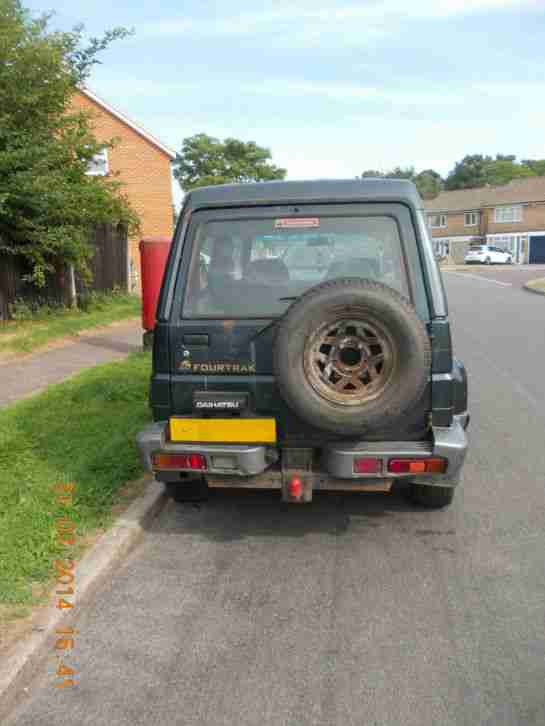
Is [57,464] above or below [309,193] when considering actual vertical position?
below

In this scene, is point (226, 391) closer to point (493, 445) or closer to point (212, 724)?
point (212, 724)

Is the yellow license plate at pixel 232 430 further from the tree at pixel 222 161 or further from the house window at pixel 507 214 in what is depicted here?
the house window at pixel 507 214

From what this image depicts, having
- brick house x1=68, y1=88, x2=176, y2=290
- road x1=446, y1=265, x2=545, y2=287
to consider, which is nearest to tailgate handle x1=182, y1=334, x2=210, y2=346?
brick house x1=68, y1=88, x2=176, y2=290

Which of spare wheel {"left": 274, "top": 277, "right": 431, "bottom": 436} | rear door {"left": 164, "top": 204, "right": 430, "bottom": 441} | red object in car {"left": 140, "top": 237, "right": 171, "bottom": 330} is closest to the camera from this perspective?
spare wheel {"left": 274, "top": 277, "right": 431, "bottom": 436}

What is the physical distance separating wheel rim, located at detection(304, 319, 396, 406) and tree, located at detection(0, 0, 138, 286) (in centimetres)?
839

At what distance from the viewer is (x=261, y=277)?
13.1 feet

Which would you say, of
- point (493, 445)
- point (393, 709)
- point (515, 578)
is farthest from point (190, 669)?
point (493, 445)

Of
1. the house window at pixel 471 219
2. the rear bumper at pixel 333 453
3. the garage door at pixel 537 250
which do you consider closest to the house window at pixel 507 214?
the garage door at pixel 537 250

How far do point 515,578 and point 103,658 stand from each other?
2.14 m

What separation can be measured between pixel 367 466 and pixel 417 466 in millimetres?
276

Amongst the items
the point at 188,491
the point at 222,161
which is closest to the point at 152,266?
the point at 188,491

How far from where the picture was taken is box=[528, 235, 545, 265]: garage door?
60.0 meters
